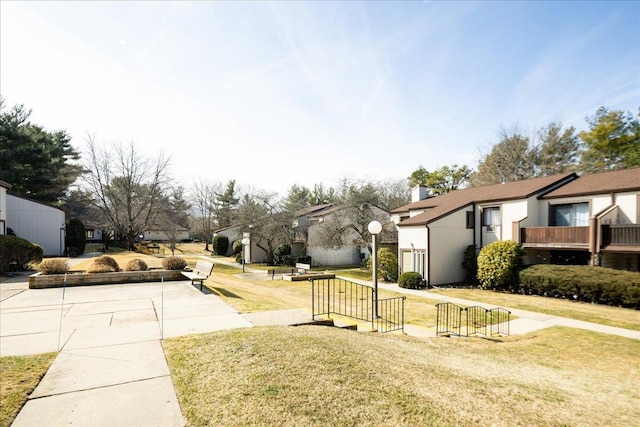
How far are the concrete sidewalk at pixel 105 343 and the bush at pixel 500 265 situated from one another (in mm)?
14546

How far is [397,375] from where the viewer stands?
440 centimetres

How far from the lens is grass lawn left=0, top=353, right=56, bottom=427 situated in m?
3.67

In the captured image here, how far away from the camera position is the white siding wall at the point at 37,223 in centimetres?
2400

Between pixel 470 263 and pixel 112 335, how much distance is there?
18.7 meters

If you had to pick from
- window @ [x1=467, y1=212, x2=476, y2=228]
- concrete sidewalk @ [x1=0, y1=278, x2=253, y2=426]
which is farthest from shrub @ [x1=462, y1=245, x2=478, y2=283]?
concrete sidewalk @ [x1=0, y1=278, x2=253, y2=426]

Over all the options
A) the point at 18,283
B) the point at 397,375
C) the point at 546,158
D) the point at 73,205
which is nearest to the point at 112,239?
the point at 73,205

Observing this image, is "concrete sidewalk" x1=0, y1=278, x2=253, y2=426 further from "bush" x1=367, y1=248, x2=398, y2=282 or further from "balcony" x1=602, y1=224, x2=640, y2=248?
"balcony" x1=602, y1=224, x2=640, y2=248

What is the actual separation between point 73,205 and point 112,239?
20.2 ft

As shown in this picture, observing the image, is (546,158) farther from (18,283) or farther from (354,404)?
(18,283)

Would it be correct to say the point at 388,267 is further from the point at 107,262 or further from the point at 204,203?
the point at 204,203

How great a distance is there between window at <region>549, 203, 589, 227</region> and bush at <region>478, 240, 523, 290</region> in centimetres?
301

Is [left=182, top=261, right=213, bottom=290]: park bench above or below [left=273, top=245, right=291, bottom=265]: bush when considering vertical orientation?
above

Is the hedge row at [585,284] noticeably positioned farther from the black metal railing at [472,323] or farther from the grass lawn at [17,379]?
the grass lawn at [17,379]

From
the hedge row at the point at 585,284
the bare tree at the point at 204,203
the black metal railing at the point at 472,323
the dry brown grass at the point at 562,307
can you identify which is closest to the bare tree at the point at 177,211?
the bare tree at the point at 204,203
